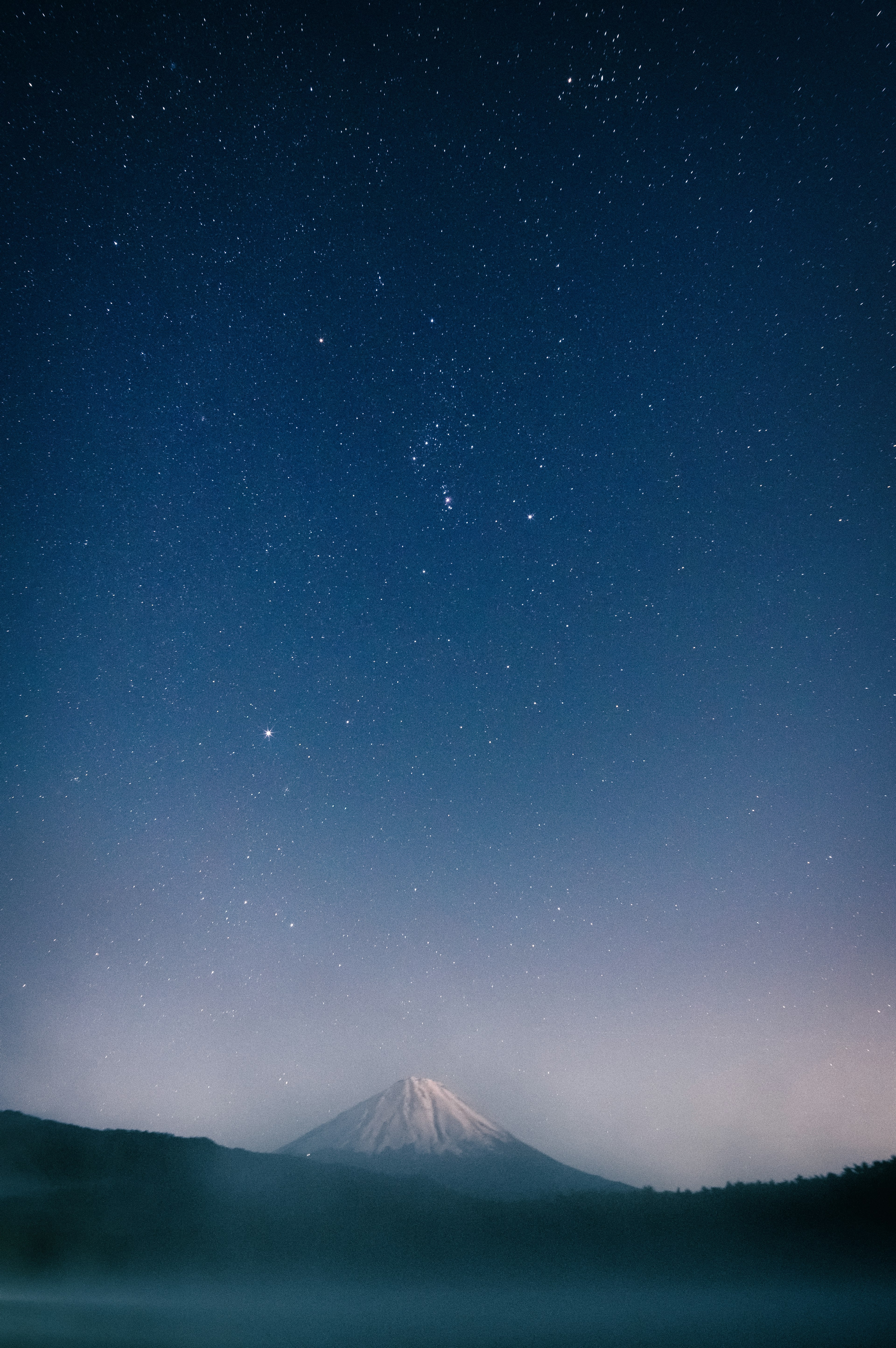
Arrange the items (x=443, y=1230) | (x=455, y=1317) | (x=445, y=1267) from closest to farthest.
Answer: (x=455, y=1317) → (x=445, y=1267) → (x=443, y=1230)

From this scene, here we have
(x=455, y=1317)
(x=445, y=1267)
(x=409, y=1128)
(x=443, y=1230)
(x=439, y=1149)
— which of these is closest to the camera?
(x=455, y=1317)

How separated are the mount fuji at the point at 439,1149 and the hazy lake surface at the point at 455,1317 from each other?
340 feet

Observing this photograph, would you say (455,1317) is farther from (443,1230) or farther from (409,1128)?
(409,1128)

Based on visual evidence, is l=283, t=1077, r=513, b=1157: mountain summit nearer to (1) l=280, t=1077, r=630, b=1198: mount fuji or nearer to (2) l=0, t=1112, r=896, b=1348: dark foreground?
(1) l=280, t=1077, r=630, b=1198: mount fuji

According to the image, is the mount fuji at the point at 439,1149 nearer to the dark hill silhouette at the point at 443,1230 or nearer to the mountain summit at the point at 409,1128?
the mountain summit at the point at 409,1128

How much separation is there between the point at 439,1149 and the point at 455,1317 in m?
152

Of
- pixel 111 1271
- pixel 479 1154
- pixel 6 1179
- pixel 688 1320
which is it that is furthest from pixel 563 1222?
pixel 479 1154

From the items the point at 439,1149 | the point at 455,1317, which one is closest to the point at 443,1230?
the point at 455,1317

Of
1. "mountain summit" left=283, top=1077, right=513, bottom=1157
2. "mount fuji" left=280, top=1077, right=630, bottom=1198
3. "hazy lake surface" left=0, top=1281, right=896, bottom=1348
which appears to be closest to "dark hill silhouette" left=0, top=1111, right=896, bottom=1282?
"hazy lake surface" left=0, top=1281, right=896, bottom=1348

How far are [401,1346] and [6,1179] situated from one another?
96.8 metres

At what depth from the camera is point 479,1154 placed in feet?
498

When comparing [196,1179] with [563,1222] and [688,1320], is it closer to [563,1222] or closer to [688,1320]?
[563,1222]

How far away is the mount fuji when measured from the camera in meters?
135

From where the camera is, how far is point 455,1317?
23.7 meters
